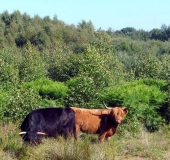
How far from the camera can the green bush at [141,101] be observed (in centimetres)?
1222

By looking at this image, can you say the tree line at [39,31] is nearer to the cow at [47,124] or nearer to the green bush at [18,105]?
the green bush at [18,105]

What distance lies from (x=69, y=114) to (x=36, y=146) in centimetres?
141

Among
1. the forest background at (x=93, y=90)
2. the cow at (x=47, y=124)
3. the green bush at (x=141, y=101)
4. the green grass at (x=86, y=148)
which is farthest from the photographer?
the green bush at (x=141, y=101)

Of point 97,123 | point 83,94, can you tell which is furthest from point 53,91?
point 97,123

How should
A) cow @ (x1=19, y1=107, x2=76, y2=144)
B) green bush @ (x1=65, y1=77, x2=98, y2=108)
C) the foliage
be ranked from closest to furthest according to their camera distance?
cow @ (x1=19, y1=107, x2=76, y2=144) < green bush @ (x1=65, y1=77, x2=98, y2=108) < the foliage

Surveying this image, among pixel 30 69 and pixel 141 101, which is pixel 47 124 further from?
pixel 30 69

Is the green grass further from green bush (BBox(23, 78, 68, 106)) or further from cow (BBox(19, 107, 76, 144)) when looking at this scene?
green bush (BBox(23, 78, 68, 106))

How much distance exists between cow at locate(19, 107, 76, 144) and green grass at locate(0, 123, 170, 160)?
0.78 feet

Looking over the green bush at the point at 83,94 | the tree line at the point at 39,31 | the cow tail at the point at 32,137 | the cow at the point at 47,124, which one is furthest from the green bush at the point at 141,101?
the tree line at the point at 39,31

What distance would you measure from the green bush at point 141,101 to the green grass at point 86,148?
3.79 ft

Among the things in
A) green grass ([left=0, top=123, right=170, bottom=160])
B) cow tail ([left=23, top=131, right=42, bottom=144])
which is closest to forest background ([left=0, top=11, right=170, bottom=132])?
green grass ([left=0, top=123, right=170, bottom=160])

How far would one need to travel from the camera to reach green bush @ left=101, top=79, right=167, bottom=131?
12.2 metres

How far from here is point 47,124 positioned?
9.22m

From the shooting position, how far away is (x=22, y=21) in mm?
67750
